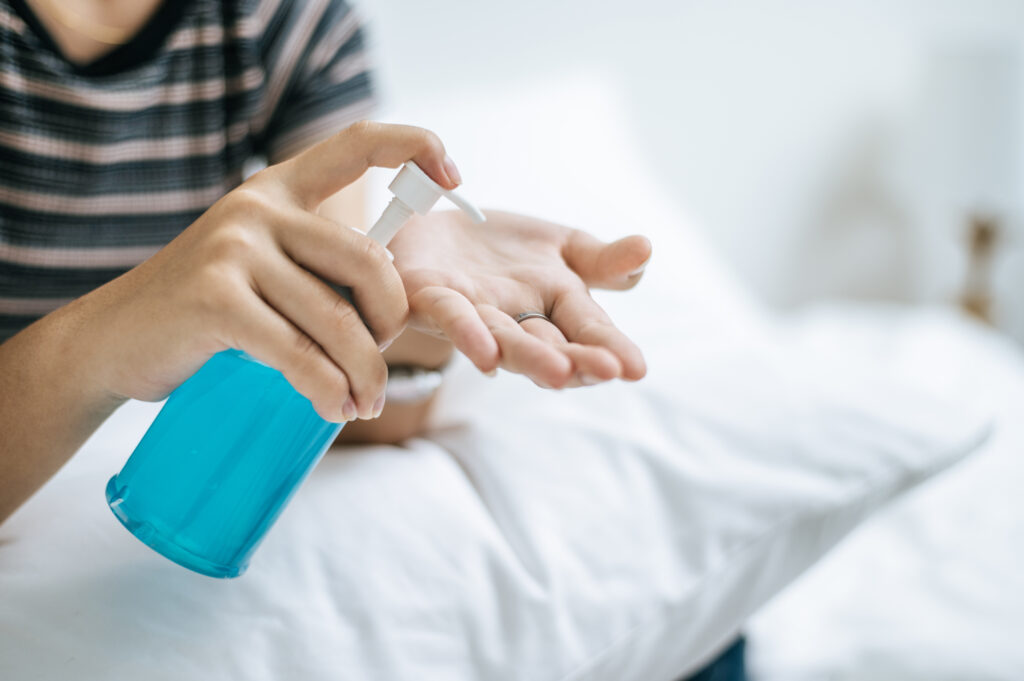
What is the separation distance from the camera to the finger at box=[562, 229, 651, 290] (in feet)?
1.28

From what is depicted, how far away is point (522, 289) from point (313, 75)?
1.11 feet

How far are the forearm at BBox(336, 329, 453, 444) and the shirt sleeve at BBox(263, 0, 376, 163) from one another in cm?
20

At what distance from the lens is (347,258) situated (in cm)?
32

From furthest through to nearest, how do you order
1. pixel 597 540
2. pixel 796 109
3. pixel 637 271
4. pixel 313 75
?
pixel 796 109, pixel 313 75, pixel 597 540, pixel 637 271

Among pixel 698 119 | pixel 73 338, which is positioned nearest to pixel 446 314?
pixel 73 338


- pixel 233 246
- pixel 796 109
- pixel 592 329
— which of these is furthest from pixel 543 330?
pixel 796 109

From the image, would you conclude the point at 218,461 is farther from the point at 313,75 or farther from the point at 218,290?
the point at 313,75

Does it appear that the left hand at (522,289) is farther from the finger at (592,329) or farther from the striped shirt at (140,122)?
the striped shirt at (140,122)

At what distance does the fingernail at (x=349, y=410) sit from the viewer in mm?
332

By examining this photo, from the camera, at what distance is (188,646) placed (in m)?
0.38

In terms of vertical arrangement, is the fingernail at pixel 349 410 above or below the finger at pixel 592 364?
below

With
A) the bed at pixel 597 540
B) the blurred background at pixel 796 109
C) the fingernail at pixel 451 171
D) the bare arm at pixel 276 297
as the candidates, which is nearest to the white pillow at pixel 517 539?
the bed at pixel 597 540

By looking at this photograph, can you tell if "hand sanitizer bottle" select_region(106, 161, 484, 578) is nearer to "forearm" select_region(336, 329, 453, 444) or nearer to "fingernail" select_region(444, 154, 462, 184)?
"fingernail" select_region(444, 154, 462, 184)

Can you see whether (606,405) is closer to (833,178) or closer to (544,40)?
(544,40)
